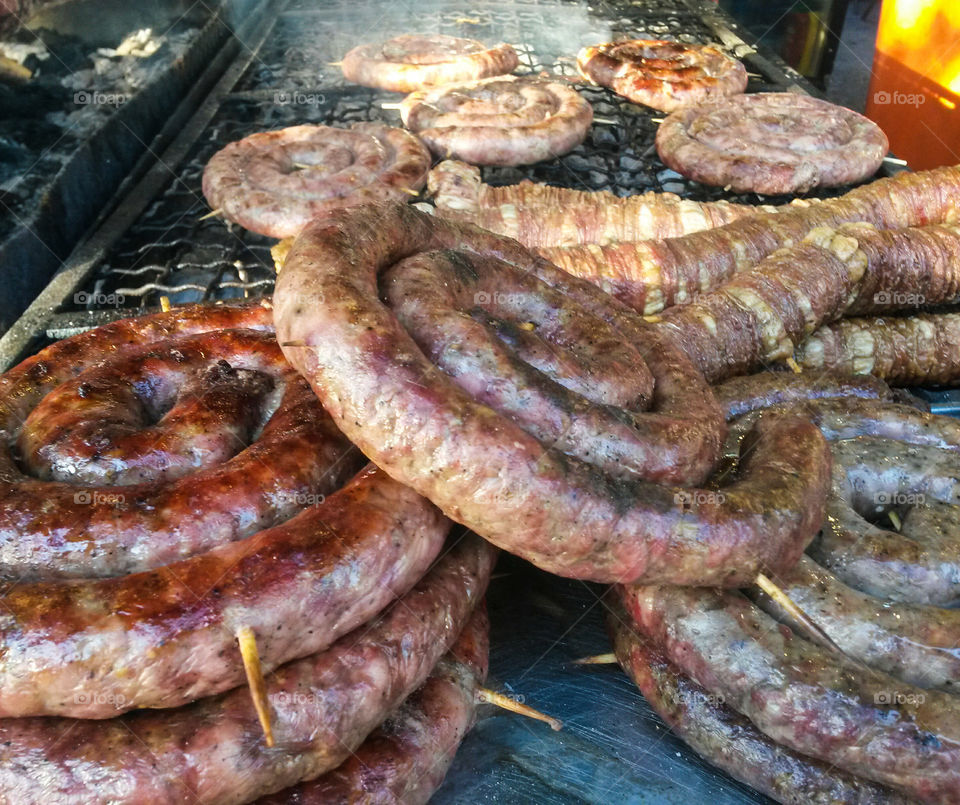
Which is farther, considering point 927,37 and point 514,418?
point 927,37

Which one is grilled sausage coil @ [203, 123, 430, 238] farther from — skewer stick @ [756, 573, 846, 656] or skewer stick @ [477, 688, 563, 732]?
skewer stick @ [756, 573, 846, 656]

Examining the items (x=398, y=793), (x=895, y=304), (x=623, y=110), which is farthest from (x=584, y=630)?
(x=623, y=110)

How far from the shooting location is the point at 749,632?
258 centimetres

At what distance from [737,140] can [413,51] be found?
3716mm
